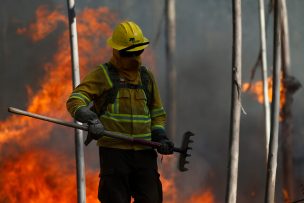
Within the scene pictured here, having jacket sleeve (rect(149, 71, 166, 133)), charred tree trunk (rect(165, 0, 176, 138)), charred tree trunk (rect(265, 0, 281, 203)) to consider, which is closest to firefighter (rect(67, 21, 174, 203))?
jacket sleeve (rect(149, 71, 166, 133))

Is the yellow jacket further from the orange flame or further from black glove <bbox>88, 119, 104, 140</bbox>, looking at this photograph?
the orange flame

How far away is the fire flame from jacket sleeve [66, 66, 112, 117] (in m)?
9.80

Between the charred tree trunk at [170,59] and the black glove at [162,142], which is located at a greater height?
the charred tree trunk at [170,59]

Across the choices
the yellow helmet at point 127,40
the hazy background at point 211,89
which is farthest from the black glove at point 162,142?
the hazy background at point 211,89

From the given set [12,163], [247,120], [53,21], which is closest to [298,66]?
[247,120]

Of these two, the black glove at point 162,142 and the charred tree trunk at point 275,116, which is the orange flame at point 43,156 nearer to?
the charred tree trunk at point 275,116

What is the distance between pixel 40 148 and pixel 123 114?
10.8 m

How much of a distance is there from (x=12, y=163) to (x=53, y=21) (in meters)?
3.57

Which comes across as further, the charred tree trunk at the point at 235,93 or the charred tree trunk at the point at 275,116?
the charred tree trunk at the point at 235,93

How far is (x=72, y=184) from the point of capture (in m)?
16.9

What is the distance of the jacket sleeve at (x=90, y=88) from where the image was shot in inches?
257

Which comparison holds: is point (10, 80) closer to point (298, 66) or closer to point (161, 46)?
point (161, 46)

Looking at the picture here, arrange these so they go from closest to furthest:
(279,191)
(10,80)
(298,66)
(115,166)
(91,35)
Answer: (115,166)
(10,80)
(91,35)
(279,191)
(298,66)

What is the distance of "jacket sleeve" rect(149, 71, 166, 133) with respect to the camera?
697 cm
